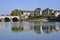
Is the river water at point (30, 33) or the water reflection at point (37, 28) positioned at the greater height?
the river water at point (30, 33)

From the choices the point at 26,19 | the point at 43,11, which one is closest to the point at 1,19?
the point at 26,19

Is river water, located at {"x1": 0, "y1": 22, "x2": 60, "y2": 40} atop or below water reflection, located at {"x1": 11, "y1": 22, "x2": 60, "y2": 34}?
atop

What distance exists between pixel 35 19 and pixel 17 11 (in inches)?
721

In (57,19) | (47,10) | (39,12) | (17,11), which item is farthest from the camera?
(47,10)

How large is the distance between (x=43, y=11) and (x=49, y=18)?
1856 inches

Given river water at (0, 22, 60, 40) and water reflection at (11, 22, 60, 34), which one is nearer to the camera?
river water at (0, 22, 60, 40)

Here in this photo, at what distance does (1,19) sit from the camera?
97.2m

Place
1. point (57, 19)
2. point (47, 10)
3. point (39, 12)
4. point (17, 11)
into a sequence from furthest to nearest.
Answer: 1. point (47, 10)
2. point (39, 12)
3. point (17, 11)
4. point (57, 19)

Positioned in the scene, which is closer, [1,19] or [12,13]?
[1,19]

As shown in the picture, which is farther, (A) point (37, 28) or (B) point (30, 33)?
(A) point (37, 28)

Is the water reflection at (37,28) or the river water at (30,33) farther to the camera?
the water reflection at (37,28)

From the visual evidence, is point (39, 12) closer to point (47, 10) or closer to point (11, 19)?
point (47, 10)

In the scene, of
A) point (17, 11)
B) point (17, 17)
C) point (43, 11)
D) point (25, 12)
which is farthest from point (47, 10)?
point (17, 17)

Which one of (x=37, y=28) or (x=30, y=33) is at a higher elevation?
(x=30, y=33)
